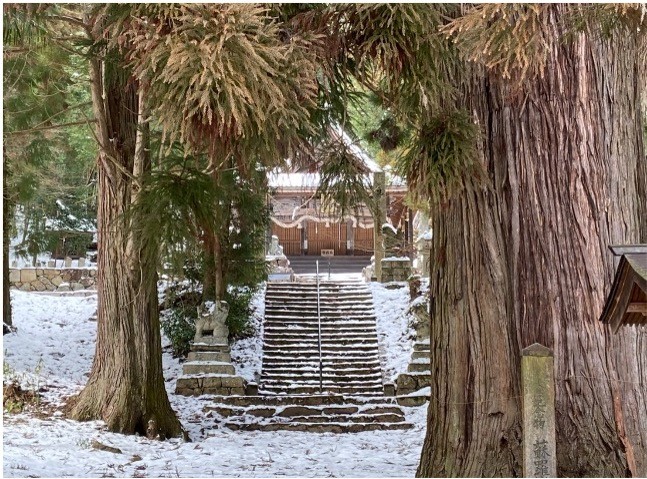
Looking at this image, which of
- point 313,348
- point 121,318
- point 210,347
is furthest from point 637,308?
point 313,348

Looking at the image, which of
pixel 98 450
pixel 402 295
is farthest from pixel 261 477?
pixel 402 295

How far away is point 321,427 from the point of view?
9688 millimetres

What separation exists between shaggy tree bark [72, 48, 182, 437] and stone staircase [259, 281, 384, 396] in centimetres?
374

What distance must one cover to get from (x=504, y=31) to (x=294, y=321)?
10523mm

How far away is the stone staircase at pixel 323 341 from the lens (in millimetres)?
11530

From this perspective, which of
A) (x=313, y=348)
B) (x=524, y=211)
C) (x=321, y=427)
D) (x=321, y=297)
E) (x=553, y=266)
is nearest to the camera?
(x=553, y=266)

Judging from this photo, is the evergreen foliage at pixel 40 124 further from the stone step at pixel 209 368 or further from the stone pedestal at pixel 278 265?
the stone pedestal at pixel 278 265

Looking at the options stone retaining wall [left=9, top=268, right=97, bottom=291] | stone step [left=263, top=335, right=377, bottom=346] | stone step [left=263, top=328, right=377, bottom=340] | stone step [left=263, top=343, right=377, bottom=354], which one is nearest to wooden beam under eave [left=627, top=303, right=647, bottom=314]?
stone step [left=263, top=343, right=377, bottom=354]

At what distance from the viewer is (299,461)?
23.6ft

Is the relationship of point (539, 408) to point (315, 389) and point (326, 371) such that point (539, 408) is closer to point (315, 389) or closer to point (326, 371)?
point (315, 389)

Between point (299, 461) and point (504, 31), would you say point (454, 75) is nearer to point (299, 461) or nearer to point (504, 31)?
point (504, 31)

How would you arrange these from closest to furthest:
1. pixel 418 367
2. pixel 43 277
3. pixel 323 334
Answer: pixel 418 367, pixel 323 334, pixel 43 277

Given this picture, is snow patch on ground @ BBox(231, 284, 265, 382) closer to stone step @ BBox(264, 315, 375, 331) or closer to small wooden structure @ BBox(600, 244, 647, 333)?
stone step @ BBox(264, 315, 375, 331)

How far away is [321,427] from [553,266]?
19.3ft
